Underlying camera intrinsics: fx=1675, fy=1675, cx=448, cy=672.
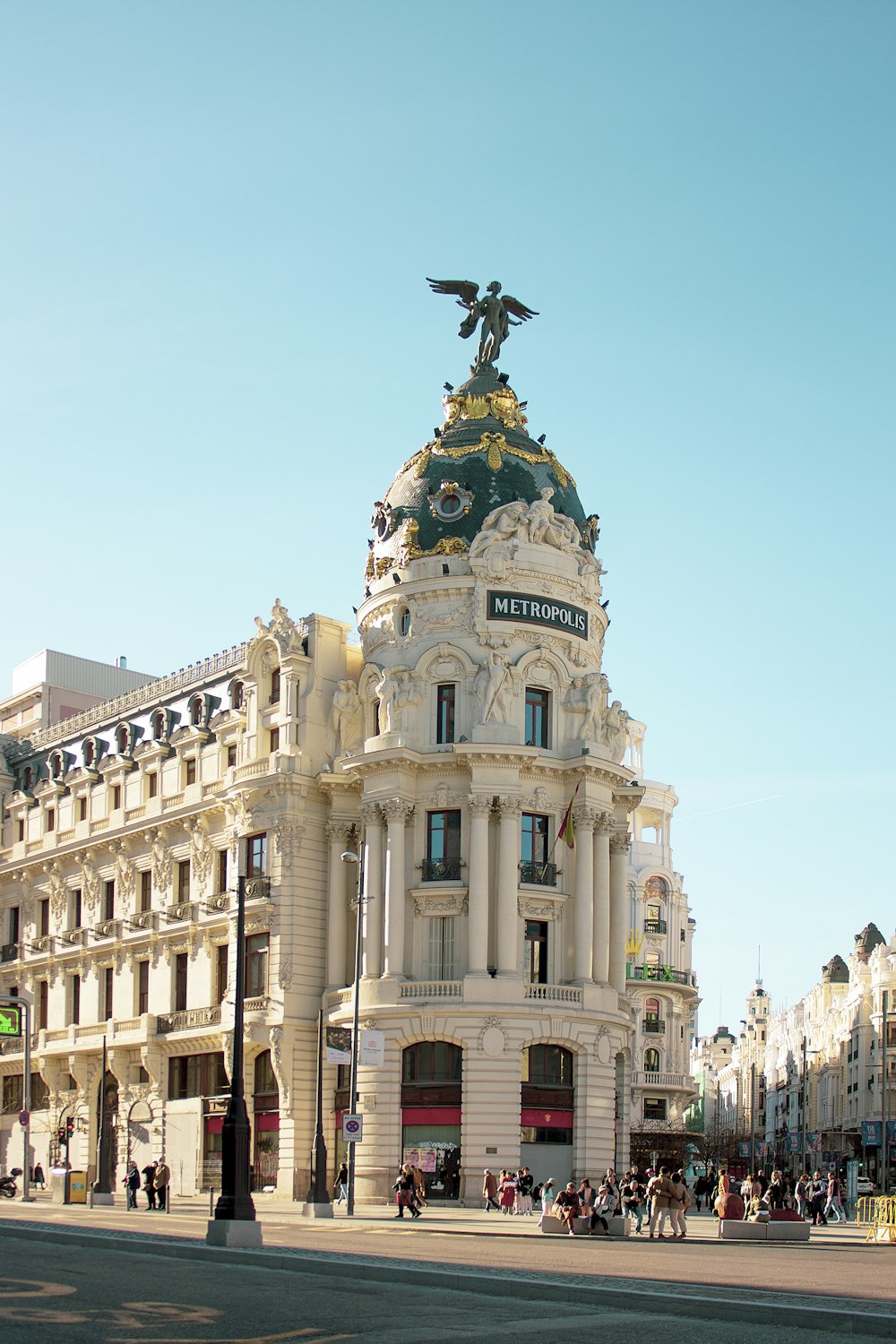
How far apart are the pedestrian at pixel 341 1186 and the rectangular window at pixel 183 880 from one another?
51.5ft

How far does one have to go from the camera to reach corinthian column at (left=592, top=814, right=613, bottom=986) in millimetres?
62725

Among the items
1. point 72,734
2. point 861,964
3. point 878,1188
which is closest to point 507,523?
point 72,734

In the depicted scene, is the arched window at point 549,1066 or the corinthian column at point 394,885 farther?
the corinthian column at point 394,885

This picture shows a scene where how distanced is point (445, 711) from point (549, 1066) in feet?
44.6

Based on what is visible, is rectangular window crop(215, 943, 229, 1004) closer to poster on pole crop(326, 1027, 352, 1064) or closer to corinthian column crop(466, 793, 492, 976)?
corinthian column crop(466, 793, 492, 976)

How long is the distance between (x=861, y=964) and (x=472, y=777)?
76.7m

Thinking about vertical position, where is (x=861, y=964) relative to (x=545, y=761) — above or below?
below

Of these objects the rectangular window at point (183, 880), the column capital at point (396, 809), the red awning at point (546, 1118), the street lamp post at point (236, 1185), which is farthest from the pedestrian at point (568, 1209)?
the rectangular window at point (183, 880)

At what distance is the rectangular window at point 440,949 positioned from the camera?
201 feet

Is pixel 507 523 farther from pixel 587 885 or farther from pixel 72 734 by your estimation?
pixel 72 734

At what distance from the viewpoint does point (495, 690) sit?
61531mm

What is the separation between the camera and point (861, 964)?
129 m

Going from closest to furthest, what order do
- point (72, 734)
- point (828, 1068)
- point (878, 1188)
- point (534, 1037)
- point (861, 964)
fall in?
point (534, 1037), point (72, 734), point (878, 1188), point (861, 964), point (828, 1068)

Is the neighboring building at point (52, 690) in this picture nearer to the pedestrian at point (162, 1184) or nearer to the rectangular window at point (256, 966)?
the rectangular window at point (256, 966)
